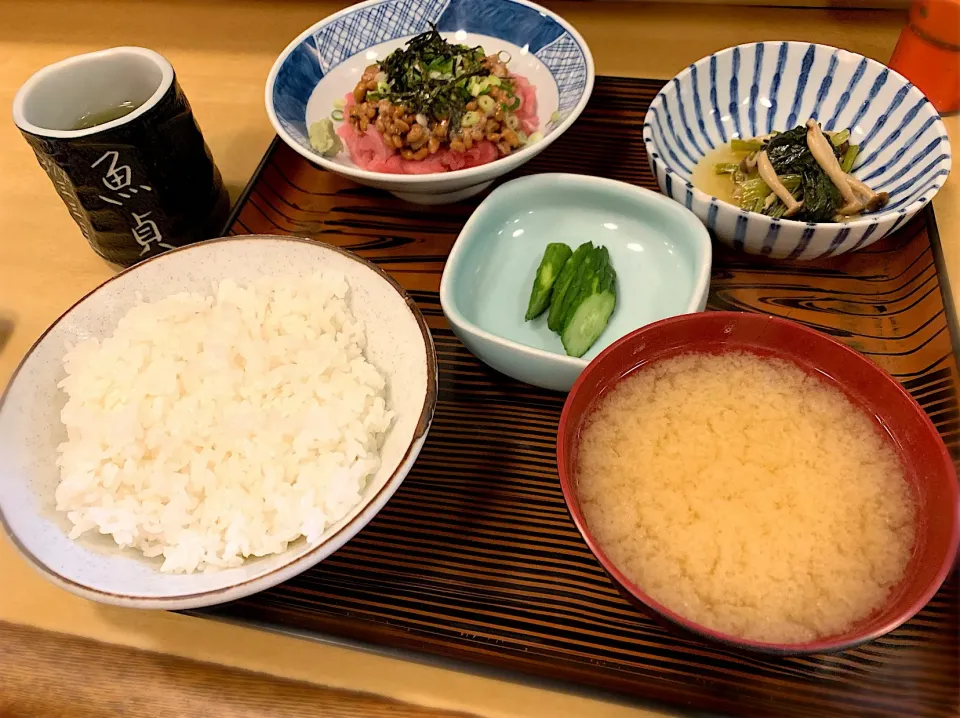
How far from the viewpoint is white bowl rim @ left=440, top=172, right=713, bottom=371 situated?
1.24 meters

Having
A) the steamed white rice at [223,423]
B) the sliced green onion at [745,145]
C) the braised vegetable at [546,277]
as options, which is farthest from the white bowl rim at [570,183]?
the sliced green onion at [745,145]

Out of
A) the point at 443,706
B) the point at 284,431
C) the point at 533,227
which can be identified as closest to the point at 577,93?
the point at 533,227

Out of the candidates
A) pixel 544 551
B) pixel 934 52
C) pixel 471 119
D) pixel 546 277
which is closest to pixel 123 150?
pixel 471 119

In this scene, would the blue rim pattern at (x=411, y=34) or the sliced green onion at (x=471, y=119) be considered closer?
the sliced green onion at (x=471, y=119)

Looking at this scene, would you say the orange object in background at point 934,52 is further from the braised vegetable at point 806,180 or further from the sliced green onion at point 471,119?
the sliced green onion at point 471,119

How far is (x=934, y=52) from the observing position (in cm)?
169

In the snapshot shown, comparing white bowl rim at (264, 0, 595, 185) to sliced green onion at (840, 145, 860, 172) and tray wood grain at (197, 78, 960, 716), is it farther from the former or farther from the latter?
sliced green onion at (840, 145, 860, 172)

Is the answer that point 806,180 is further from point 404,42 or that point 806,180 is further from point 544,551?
point 404,42

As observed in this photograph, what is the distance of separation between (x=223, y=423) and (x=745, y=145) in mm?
1450

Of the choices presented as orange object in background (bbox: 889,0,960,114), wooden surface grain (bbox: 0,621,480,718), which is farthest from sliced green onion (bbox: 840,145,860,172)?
wooden surface grain (bbox: 0,621,480,718)

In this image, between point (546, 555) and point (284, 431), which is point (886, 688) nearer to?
point (546, 555)

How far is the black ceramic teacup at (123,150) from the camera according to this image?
133 centimetres

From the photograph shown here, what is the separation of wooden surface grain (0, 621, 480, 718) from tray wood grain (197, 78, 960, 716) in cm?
10

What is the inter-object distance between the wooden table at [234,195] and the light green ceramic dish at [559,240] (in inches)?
23.2
